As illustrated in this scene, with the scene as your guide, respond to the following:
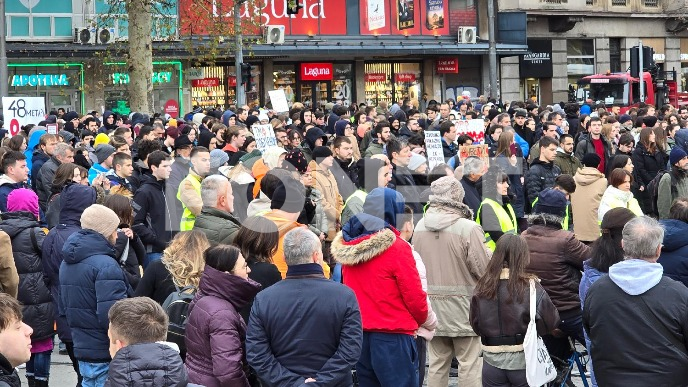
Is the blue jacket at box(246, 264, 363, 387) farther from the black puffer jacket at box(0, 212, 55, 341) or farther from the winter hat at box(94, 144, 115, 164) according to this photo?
the winter hat at box(94, 144, 115, 164)

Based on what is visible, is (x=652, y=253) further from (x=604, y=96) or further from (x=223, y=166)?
(x=604, y=96)

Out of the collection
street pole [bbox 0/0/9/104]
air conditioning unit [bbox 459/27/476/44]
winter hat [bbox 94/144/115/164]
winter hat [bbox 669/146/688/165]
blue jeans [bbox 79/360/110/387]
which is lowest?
blue jeans [bbox 79/360/110/387]

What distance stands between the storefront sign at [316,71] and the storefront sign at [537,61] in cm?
786

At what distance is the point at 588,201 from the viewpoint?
11.5 meters

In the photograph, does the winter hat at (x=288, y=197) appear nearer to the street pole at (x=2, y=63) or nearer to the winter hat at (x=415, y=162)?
the winter hat at (x=415, y=162)

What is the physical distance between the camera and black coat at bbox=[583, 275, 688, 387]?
20.1 ft

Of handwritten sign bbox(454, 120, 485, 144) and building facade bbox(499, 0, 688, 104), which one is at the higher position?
building facade bbox(499, 0, 688, 104)

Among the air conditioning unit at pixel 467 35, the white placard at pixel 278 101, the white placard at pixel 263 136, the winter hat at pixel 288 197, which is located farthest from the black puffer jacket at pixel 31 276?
the air conditioning unit at pixel 467 35

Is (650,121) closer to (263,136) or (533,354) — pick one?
(263,136)

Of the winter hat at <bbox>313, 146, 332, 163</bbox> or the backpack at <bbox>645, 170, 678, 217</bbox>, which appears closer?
the winter hat at <bbox>313, 146, 332, 163</bbox>

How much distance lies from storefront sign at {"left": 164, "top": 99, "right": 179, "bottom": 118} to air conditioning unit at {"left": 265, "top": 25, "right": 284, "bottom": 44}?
139 inches

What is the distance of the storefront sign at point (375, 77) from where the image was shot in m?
40.0

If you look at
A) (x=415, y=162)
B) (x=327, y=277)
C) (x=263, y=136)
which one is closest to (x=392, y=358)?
(x=327, y=277)

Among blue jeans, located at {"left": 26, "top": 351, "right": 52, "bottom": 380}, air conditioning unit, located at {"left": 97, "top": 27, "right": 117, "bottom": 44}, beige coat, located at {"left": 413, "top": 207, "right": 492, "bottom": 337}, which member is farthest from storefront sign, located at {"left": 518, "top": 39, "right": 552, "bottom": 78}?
blue jeans, located at {"left": 26, "top": 351, "right": 52, "bottom": 380}
